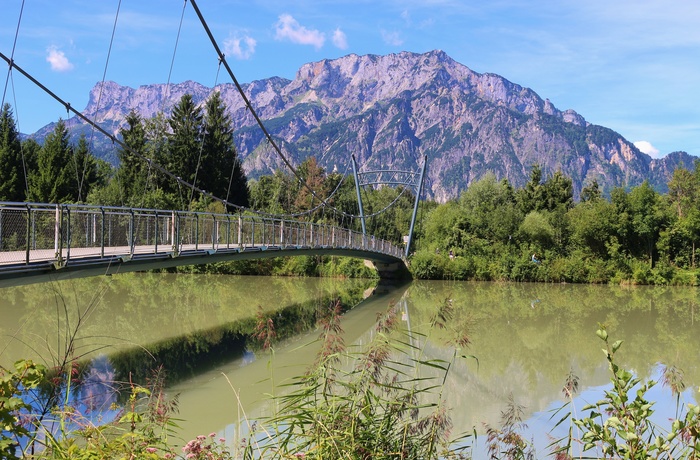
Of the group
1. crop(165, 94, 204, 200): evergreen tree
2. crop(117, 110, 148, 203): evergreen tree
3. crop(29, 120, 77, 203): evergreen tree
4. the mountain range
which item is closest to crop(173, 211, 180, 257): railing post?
crop(29, 120, 77, 203): evergreen tree

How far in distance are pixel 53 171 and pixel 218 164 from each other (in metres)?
10.5

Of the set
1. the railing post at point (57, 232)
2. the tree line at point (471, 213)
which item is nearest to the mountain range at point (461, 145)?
the tree line at point (471, 213)

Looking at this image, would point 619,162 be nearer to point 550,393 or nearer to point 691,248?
point 691,248

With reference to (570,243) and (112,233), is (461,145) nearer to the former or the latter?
(570,243)

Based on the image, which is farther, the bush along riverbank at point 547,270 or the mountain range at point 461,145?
the mountain range at point 461,145

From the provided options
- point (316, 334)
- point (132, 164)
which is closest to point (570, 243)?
point (316, 334)

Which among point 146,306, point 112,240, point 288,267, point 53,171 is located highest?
point 53,171

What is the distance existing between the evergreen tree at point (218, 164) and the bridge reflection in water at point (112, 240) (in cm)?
1885

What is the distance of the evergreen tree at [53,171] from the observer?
984 inches

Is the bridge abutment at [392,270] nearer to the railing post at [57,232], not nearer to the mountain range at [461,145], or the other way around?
the railing post at [57,232]

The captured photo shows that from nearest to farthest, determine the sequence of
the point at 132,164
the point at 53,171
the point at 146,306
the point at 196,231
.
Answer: the point at 196,231
the point at 146,306
the point at 53,171
the point at 132,164

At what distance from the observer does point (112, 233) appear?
962cm

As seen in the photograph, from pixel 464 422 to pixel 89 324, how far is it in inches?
377

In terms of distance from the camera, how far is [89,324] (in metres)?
13.5
